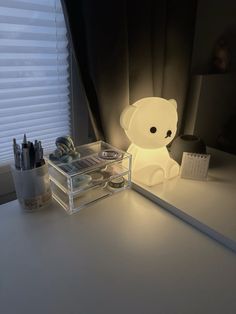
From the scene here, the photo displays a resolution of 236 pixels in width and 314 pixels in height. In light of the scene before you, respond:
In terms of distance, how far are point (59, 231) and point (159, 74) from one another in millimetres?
685

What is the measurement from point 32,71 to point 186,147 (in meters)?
0.57

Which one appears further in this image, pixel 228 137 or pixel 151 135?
pixel 228 137

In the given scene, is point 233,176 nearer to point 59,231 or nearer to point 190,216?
point 190,216

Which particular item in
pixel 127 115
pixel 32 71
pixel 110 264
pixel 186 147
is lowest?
pixel 110 264

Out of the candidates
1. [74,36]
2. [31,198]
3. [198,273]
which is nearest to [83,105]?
[74,36]

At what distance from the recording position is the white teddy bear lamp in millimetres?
762

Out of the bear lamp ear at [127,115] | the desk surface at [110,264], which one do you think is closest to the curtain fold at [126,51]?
the bear lamp ear at [127,115]

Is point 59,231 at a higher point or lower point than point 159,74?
lower

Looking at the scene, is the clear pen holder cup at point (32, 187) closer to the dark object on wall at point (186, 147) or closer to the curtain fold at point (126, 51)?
the curtain fold at point (126, 51)

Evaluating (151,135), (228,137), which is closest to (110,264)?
(151,135)

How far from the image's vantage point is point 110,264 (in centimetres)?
51

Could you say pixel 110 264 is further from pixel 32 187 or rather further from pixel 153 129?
pixel 153 129

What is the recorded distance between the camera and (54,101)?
863mm

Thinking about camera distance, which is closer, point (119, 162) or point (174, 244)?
point (174, 244)
